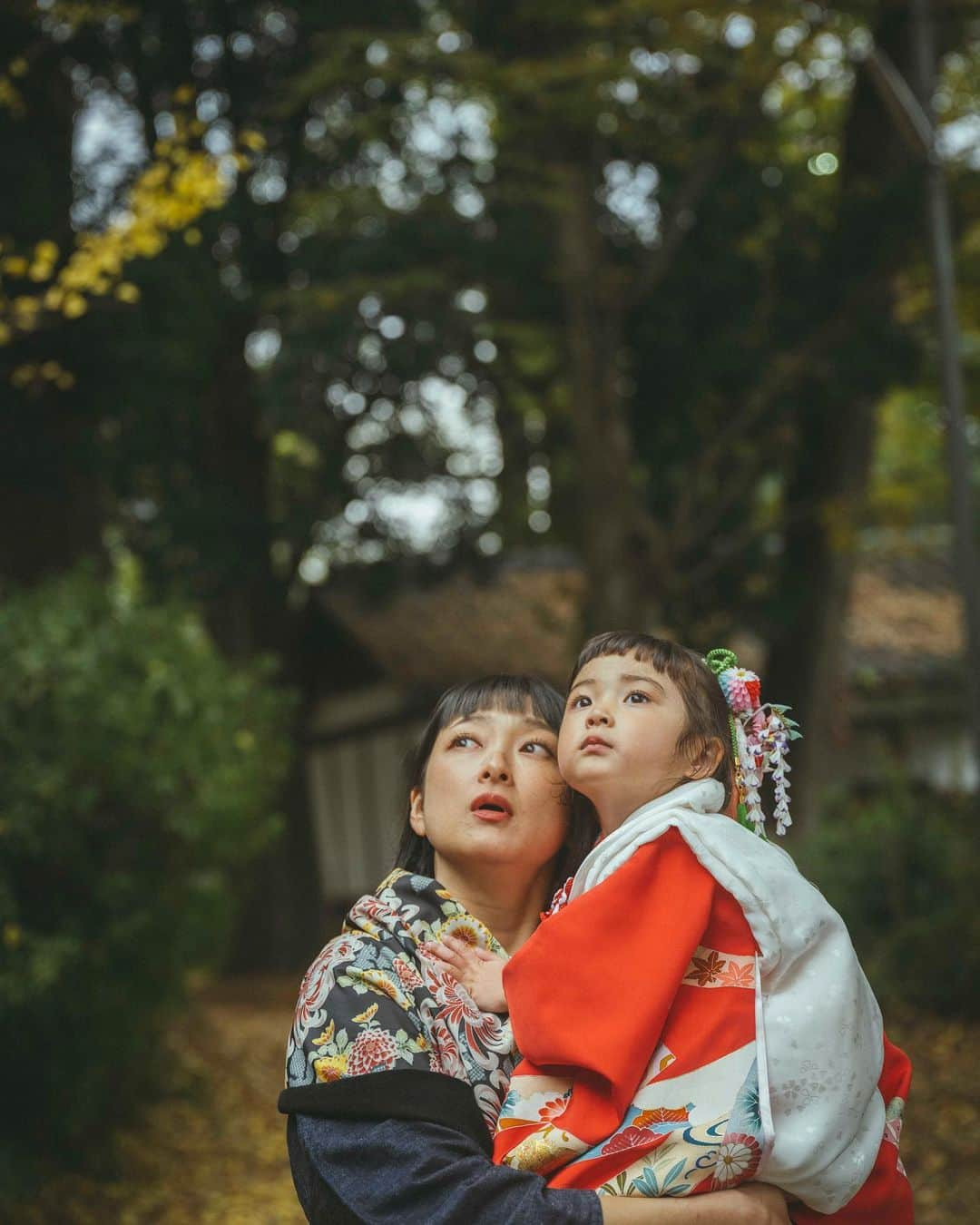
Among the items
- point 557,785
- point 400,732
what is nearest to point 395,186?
point 400,732

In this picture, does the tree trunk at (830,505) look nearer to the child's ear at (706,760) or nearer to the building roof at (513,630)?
the building roof at (513,630)

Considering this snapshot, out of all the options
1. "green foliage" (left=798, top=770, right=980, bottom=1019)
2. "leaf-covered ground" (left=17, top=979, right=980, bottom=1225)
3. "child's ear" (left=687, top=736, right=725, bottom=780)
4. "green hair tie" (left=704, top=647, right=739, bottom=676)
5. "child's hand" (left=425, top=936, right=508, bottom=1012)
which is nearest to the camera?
"child's hand" (left=425, top=936, right=508, bottom=1012)

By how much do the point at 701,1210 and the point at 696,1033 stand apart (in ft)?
0.71

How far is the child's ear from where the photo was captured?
213cm

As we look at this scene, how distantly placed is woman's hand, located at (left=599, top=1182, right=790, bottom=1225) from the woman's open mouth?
0.59 metres

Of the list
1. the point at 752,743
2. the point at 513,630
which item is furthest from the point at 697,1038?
the point at 513,630

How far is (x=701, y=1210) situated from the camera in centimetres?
179

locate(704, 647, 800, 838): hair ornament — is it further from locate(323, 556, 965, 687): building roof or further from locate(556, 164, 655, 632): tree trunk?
locate(323, 556, 965, 687): building roof

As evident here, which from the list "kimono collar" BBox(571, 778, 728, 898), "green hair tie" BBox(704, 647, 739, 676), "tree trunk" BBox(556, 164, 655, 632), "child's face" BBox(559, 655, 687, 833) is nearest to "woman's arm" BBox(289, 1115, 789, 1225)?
"kimono collar" BBox(571, 778, 728, 898)

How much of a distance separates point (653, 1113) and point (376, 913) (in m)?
0.49

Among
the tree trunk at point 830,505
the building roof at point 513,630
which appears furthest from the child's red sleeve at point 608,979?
the building roof at point 513,630

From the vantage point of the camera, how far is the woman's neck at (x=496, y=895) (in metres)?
2.20

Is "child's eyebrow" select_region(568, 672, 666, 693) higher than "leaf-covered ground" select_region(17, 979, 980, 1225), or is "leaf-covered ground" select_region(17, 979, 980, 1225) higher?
"child's eyebrow" select_region(568, 672, 666, 693)

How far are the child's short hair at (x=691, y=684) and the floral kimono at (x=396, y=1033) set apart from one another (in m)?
0.45
